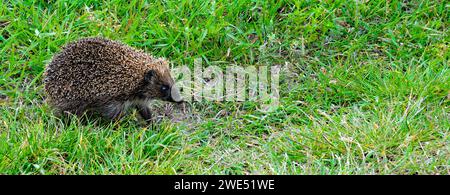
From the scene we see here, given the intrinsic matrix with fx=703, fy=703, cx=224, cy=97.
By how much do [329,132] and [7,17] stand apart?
327cm

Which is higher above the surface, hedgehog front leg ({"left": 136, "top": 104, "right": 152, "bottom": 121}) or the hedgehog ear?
the hedgehog ear

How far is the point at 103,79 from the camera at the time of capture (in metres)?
5.82

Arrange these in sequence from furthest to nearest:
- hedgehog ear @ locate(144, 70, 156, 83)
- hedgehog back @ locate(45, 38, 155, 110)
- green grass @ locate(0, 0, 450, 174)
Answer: hedgehog ear @ locate(144, 70, 156, 83) < hedgehog back @ locate(45, 38, 155, 110) < green grass @ locate(0, 0, 450, 174)

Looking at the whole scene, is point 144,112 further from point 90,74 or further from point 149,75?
point 90,74

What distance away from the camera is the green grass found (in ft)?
17.2

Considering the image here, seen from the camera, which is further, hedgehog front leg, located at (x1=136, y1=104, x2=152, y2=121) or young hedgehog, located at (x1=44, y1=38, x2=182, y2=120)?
hedgehog front leg, located at (x1=136, y1=104, x2=152, y2=121)

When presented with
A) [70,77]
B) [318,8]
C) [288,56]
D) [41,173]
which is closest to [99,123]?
[70,77]

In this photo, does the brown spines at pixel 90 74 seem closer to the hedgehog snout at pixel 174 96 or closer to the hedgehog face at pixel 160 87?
the hedgehog face at pixel 160 87

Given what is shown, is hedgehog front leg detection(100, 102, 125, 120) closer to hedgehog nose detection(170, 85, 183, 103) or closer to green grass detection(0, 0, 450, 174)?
green grass detection(0, 0, 450, 174)

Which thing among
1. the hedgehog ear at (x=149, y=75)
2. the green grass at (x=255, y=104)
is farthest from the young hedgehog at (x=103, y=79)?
the green grass at (x=255, y=104)

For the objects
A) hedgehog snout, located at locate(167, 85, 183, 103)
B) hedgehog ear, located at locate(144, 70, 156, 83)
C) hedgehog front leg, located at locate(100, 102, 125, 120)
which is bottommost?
hedgehog front leg, located at locate(100, 102, 125, 120)

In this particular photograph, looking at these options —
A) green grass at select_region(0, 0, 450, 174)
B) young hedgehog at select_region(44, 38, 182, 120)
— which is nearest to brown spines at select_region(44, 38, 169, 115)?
young hedgehog at select_region(44, 38, 182, 120)

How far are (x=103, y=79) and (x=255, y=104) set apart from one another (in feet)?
4.52

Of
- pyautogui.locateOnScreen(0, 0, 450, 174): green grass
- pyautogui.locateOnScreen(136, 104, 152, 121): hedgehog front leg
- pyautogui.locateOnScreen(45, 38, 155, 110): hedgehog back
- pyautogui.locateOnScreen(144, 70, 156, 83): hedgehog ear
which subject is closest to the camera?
pyautogui.locateOnScreen(0, 0, 450, 174): green grass
